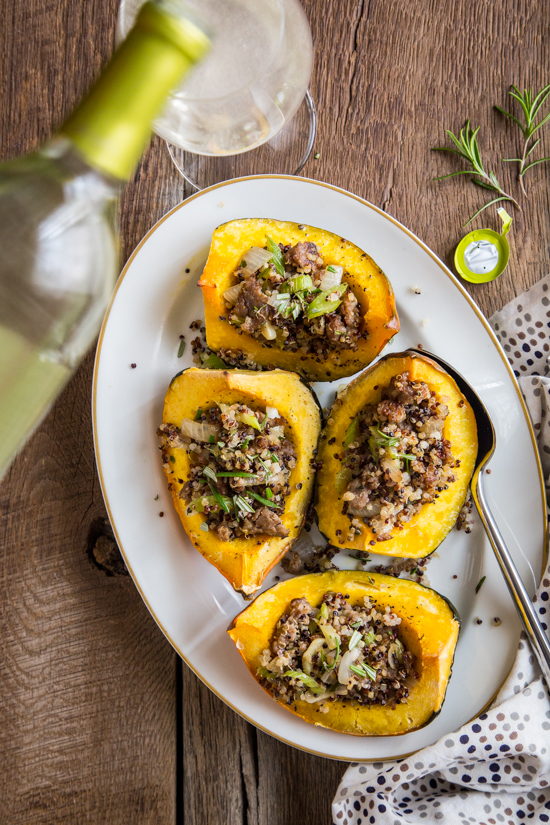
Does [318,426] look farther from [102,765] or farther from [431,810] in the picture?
[102,765]

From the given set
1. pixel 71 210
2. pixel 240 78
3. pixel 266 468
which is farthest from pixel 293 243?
pixel 71 210

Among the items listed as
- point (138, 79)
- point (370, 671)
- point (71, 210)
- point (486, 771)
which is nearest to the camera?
point (138, 79)

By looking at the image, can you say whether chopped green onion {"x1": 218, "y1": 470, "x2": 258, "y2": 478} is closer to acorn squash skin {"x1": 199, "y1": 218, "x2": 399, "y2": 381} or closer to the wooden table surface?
acorn squash skin {"x1": 199, "y1": 218, "x2": 399, "y2": 381}

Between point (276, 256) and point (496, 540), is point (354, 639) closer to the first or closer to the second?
point (496, 540)

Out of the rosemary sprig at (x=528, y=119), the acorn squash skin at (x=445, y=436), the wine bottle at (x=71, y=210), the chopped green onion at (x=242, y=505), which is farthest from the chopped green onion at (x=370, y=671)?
the rosemary sprig at (x=528, y=119)

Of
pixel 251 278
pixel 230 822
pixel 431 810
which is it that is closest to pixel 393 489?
pixel 251 278

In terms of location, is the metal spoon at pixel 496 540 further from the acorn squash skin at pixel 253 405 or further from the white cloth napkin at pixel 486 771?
the acorn squash skin at pixel 253 405
